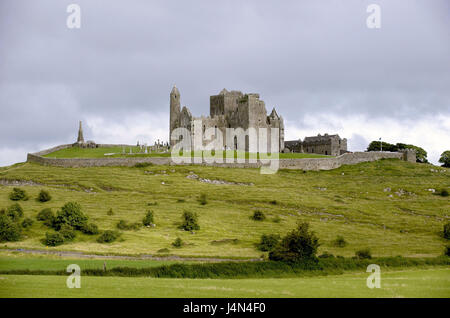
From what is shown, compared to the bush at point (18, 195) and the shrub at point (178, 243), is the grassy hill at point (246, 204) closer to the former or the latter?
the shrub at point (178, 243)

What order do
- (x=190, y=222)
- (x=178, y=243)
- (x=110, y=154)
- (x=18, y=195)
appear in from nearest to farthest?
(x=178, y=243) → (x=190, y=222) → (x=18, y=195) → (x=110, y=154)

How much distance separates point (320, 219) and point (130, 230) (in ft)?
86.5

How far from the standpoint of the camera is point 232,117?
124750 millimetres

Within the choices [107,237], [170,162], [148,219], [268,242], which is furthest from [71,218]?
[170,162]

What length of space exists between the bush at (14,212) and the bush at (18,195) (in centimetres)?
847

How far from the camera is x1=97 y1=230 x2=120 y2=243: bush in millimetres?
56500

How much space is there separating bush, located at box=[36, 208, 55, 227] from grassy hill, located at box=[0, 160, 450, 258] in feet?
3.86

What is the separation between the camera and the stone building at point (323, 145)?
13512 cm

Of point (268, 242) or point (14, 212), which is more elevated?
point (14, 212)

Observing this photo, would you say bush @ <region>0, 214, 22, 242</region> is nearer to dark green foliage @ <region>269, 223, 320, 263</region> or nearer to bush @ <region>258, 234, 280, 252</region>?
bush @ <region>258, 234, 280, 252</region>

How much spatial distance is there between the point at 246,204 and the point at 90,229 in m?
26.2

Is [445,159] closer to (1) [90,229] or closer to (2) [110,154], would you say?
(2) [110,154]

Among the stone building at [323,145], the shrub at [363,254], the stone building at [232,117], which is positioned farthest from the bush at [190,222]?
the stone building at [323,145]

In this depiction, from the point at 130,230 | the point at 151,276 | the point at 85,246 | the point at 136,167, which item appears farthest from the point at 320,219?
the point at 136,167
